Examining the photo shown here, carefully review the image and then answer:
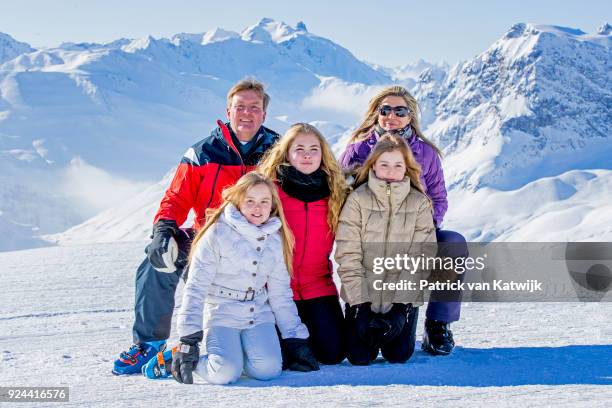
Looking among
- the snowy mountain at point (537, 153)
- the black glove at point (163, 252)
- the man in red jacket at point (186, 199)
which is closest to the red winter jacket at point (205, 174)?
the man in red jacket at point (186, 199)

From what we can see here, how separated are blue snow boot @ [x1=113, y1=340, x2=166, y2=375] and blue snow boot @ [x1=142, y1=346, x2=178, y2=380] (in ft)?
0.51

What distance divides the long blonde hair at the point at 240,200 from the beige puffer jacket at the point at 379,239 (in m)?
0.31

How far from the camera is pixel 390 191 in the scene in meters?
3.82

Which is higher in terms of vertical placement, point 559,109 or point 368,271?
point 559,109

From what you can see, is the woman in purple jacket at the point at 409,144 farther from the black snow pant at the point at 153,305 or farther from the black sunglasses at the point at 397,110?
the black snow pant at the point at 153,305

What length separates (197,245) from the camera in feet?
11.8

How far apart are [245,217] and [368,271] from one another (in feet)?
2.59

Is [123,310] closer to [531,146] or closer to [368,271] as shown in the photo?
[368,271]

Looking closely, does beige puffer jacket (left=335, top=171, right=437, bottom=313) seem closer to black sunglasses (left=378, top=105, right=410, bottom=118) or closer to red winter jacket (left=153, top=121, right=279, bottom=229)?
black sunglasses (left=378, top=105, right=410, bottom=118)

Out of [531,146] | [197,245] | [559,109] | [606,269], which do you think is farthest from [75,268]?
[559,109]

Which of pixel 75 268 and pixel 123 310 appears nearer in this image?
pixel 123 310

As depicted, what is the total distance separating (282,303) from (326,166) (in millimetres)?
836

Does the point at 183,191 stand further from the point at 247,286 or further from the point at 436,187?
the point at 436,187

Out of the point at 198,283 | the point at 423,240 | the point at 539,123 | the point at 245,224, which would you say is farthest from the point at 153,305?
the point at 539,123
